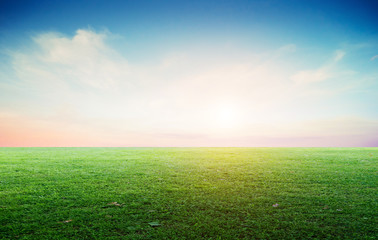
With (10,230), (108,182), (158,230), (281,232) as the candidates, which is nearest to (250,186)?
(281,232)

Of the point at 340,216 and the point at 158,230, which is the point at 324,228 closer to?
the point at 340,216

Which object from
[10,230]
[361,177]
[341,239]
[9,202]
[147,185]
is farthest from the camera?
[361,177]

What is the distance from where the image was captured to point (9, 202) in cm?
725

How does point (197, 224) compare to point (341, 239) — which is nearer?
point (341, 239)

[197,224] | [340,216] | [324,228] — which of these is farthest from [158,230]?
[340,216]

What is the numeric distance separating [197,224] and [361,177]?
9612 millimetres

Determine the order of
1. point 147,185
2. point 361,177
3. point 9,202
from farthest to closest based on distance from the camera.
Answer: point 361,177 < point 147,185 < point 9,202

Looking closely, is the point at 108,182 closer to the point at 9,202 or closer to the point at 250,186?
the point at 9,202

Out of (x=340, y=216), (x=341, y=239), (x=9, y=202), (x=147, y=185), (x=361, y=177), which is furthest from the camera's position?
(x=361, y=177)

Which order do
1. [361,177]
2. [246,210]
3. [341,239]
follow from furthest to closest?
[361,177], [246,210], [341,239]

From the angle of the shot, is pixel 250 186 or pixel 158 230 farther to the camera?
pixel 250 186

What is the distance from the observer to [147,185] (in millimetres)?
9445

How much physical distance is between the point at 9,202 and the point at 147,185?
4427 mm

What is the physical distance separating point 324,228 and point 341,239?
0.50 m
